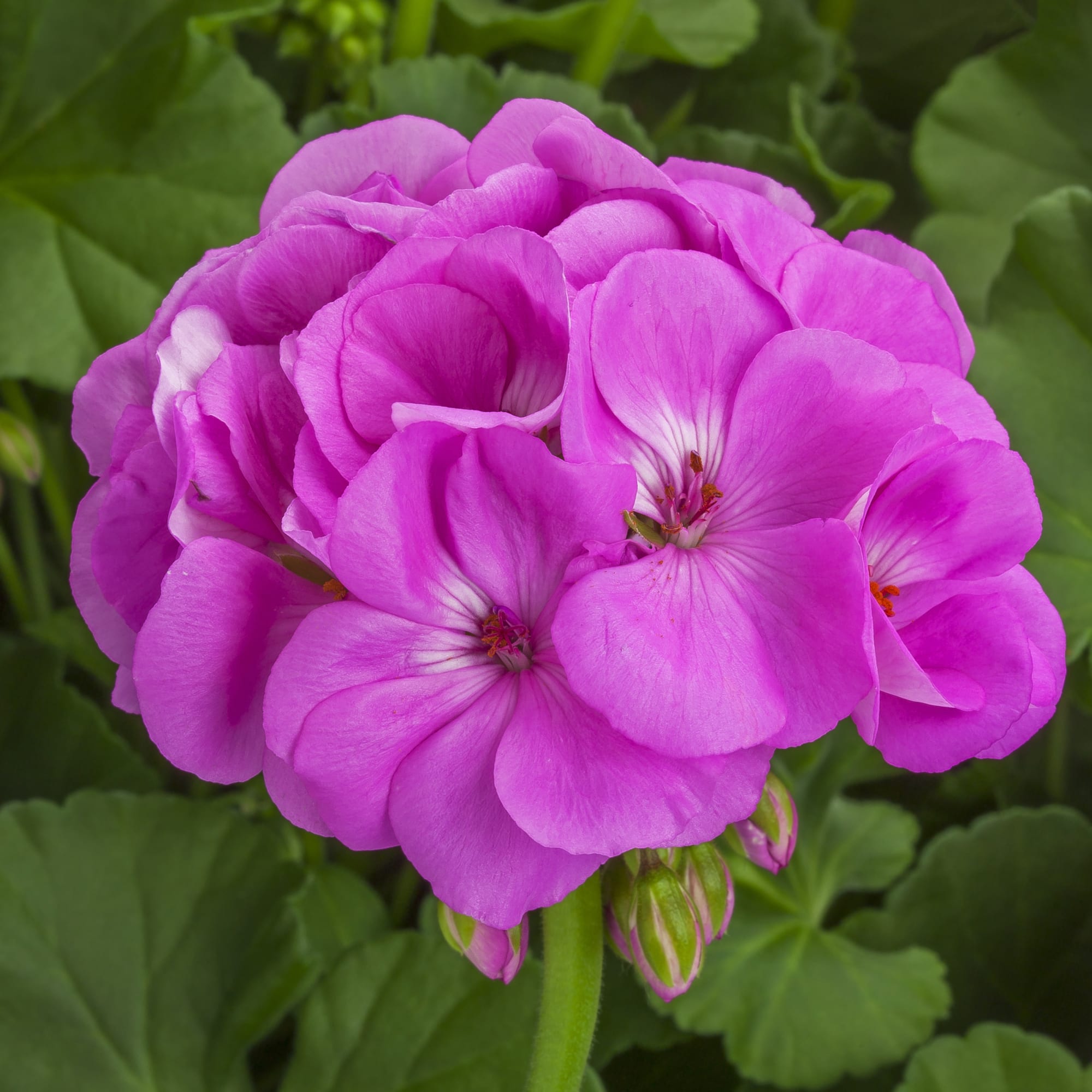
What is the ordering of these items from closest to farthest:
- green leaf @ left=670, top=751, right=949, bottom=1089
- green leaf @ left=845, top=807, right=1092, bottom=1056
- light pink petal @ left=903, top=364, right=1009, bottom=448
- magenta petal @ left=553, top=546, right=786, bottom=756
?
magenta petal @ left=553, top=546, right=786, bottom=756, light pink petal @ left=903, top=364, right=1009, bottom=448, green leaf @ left=670, top=751, right=949, bottom=1089, green leaf @ left=845, top=807, right=1092, bottom=1056

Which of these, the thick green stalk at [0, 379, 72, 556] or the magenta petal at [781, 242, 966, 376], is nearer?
the magenta petal at [781, 242, 966, 376]

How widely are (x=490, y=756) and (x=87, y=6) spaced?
95 centimetres

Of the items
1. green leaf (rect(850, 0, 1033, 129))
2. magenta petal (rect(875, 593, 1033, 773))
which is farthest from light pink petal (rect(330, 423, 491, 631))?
green leaf (rect(850, 0, 1033, 129))

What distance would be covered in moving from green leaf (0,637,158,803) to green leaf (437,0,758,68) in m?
0.74

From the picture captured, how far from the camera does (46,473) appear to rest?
1.17 meters

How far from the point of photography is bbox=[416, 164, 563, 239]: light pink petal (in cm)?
55

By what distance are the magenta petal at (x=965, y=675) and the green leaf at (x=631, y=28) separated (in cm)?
84

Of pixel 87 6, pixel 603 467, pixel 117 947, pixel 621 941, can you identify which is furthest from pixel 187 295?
pixel 87 6

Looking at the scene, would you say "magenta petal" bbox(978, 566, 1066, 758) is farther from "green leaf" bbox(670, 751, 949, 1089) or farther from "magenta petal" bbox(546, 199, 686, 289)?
"green leaf" bbox(670, 751, 949, 1089)

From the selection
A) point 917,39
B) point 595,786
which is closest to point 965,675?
point 595,786

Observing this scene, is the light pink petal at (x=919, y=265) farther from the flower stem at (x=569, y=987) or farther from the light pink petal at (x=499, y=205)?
the flower stem at (x=569, y=987)

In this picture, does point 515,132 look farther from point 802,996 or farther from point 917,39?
point 917,39

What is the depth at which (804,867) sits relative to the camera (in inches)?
45.0

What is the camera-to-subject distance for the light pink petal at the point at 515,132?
1.99 ft
